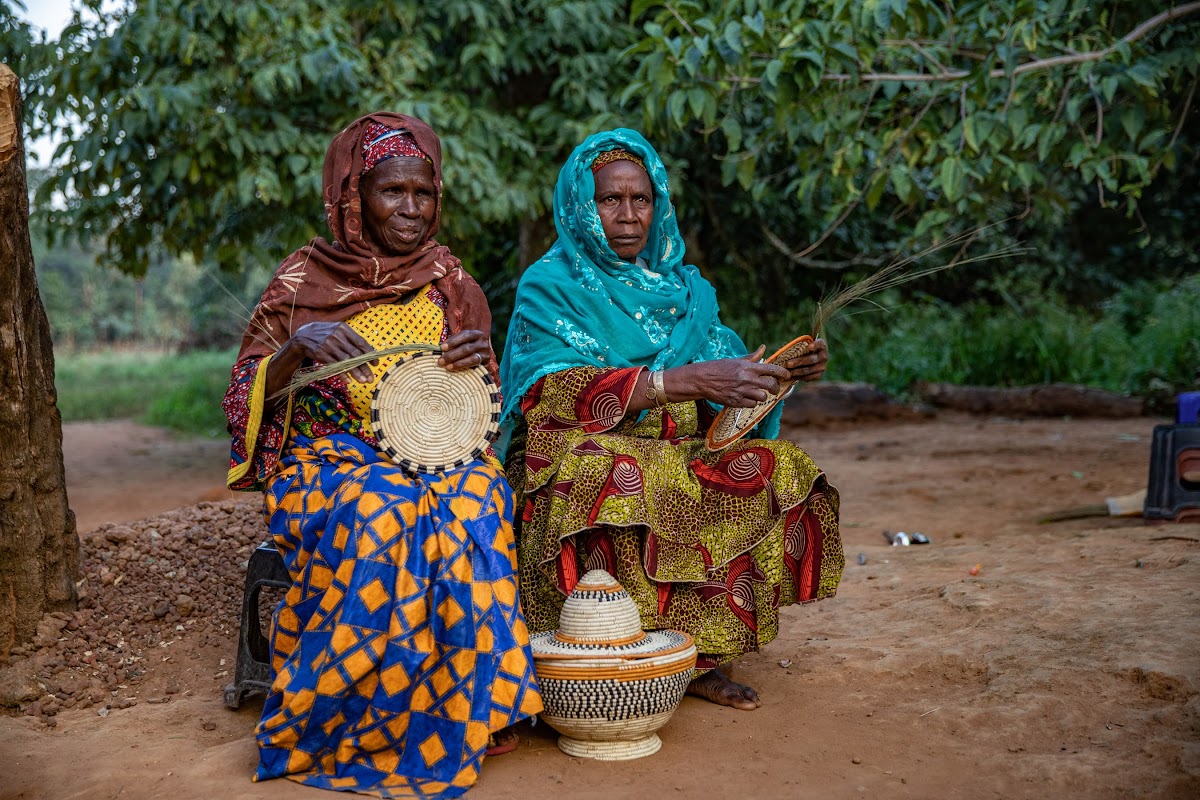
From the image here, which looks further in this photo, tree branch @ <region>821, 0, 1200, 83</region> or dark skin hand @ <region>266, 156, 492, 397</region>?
tree branch @ <region>821, 0, 1200, 83</region>

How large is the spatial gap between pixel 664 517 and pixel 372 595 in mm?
819

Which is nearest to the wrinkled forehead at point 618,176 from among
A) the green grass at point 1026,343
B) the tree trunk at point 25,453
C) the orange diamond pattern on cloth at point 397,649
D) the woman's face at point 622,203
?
the woman's face at point 622,203

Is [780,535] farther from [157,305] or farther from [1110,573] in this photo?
[157,305]

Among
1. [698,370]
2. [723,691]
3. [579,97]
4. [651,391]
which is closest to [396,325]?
[651,391]

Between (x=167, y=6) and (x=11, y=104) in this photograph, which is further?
(x=167, y=6)

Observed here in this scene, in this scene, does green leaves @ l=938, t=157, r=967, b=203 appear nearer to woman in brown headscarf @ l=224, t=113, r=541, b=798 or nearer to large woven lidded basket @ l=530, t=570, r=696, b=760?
woman in brown headscarf @ l=224, t=113, r=541, b=798

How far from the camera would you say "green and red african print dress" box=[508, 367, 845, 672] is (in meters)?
2.95

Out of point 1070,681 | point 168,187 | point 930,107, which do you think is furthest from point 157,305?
point 1070,681

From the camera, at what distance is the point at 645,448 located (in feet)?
10.1

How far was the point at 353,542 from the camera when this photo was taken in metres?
2.69

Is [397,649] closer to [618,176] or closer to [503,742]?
[503,742]

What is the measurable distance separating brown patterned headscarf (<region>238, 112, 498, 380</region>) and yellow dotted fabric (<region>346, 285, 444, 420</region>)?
0.03m

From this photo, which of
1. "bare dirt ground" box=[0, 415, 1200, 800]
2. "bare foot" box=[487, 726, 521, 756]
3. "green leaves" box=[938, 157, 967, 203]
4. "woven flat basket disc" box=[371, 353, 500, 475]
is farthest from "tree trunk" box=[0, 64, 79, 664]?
"green leaves" box=[938, 157, 967, 203]

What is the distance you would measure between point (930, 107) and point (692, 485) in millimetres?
3174
